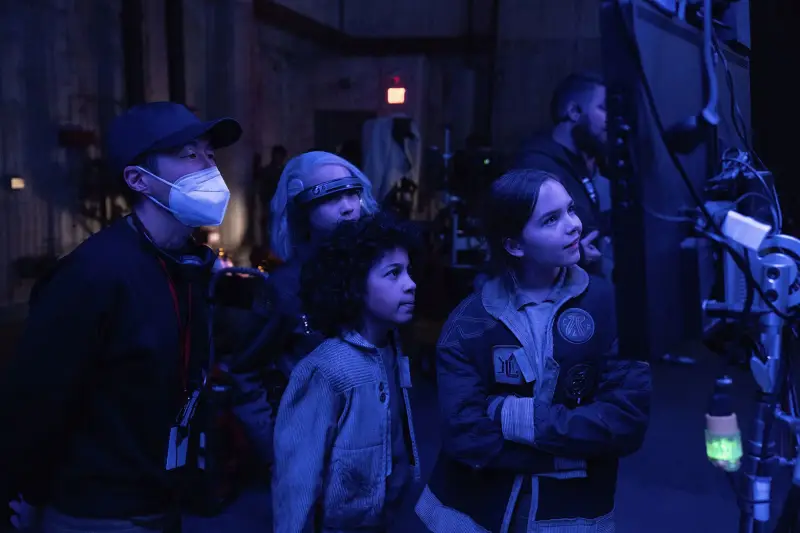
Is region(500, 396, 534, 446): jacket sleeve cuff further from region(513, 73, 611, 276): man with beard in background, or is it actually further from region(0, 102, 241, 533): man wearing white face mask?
region(513, 73, 611, 276): man with beard in background

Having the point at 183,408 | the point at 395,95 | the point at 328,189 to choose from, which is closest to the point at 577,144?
the point at 328,189

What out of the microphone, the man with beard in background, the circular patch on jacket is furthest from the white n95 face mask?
the man with beard in background

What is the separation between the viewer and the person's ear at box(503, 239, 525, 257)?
1.57 meters

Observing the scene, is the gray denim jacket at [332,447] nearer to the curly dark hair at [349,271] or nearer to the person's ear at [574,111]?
the curly dark hair at [349,271]

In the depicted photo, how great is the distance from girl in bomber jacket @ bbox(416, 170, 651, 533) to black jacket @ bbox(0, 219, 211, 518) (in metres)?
0.59

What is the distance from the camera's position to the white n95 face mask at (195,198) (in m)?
1.53

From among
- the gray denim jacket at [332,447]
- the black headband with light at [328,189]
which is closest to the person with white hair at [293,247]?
the black headband with light at [328,189]

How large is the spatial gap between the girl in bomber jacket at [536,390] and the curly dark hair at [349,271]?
25 centimetres

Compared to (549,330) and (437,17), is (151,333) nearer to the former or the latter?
(549,330)

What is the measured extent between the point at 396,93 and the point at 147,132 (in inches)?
272

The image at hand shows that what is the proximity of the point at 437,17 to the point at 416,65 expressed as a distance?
1.13m

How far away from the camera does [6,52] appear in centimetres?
414

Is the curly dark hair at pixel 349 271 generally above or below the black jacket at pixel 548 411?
above

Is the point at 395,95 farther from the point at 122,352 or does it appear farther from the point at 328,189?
the point at 122,352
